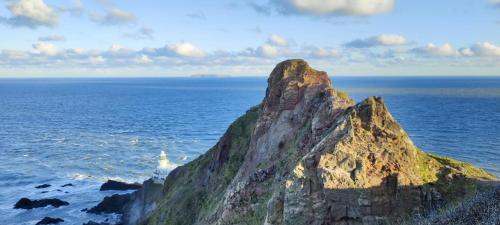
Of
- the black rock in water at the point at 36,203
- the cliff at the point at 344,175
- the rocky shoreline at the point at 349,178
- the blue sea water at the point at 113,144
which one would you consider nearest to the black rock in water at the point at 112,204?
the blue sea water at the point at 113,144

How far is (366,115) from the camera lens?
24219 millimetres

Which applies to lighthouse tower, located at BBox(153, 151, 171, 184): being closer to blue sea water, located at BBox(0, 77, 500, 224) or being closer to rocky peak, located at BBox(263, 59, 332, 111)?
blue sea water, located at BBox(0, 77, 500, 224)

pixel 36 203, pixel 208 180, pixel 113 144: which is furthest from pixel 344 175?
pixel 113 144

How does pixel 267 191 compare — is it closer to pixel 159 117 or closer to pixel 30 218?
pixel 30 218

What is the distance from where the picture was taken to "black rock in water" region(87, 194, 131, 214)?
236 ft

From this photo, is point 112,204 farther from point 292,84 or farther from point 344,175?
point 344,175

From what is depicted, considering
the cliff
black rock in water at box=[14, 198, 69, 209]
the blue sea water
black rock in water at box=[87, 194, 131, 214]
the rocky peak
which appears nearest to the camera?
the cliff

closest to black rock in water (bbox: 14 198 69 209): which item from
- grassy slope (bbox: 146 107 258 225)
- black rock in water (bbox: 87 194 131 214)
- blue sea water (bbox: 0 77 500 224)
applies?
blue sea water (bbox: 0 77 500 224)

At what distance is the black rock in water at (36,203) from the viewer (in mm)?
73375

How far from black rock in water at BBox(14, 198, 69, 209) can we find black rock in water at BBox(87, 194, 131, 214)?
6.71m

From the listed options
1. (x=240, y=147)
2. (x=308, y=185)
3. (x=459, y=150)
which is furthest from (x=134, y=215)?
(x=459, y=150)

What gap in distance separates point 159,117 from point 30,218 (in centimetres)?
10407

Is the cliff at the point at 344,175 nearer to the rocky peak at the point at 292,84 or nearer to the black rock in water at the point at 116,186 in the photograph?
the rocky peak at the point at 292,84

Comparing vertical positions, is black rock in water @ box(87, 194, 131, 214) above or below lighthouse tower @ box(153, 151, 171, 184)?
below
